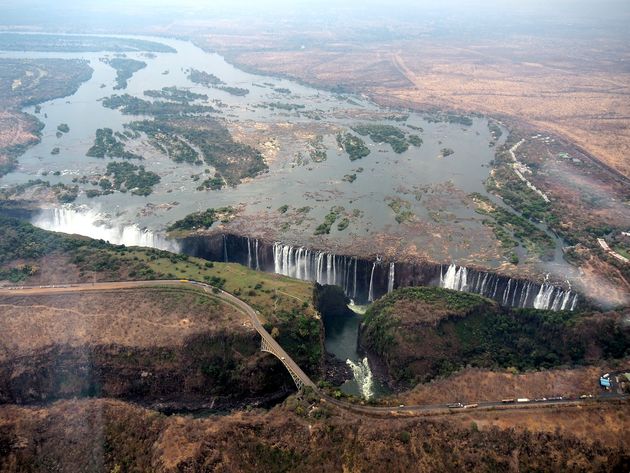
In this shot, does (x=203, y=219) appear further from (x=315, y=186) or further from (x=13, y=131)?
(x=13, y=131)

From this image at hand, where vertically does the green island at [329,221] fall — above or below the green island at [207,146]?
below

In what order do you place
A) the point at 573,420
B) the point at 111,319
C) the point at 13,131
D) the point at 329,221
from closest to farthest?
the point at 573,420
the point at 111,319
the point at 329,221
the point at 13,131

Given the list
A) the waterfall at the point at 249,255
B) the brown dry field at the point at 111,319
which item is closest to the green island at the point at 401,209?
the waterfall at the point at 249,255

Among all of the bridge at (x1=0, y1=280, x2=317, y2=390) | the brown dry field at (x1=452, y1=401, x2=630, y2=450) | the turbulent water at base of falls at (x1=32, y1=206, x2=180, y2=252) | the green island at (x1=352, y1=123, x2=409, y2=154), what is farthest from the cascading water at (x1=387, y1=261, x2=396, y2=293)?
the green island at (x1=352, y1=123, x2=409, y2=154)

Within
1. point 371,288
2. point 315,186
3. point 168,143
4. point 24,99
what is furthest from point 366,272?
point 24,99

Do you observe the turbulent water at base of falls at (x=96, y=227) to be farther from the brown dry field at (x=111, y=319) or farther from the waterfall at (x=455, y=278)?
the waterfall at (x=455, y=278)

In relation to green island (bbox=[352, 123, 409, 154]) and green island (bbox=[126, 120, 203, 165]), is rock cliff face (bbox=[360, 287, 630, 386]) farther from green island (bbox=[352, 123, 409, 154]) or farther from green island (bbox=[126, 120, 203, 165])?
green island (bbox=[126, 120, 203, 165])
